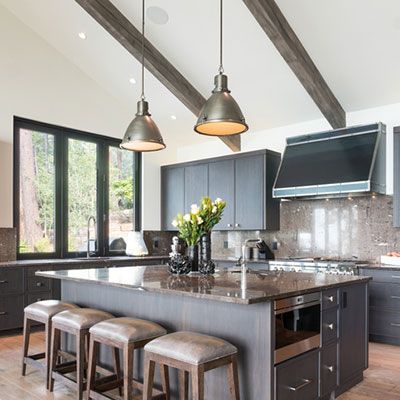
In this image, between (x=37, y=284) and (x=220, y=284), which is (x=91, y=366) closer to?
(x=220, y=284)

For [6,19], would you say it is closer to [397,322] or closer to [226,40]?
[226,40]

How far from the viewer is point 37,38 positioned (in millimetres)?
6133

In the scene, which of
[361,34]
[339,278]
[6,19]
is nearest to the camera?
[339,278]

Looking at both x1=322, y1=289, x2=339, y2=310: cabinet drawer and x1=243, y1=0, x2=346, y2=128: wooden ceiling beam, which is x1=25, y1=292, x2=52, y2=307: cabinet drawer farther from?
x1=243, y1=0, x2=346, y2=128: wooden ceiling beam

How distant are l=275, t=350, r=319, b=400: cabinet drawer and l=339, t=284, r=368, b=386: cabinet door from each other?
0.45 meters

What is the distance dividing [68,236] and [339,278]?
4.28 meters

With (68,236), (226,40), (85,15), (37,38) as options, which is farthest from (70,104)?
(226,40)

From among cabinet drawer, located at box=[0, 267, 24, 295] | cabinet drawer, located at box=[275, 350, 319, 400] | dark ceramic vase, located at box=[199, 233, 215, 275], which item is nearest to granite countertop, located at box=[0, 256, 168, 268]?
cabinet drawer, located at box=[0, 267, 24, 295]

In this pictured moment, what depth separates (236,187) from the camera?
6598mm

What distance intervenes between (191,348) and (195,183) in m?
4.93

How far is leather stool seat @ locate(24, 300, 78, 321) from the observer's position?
11.5ft

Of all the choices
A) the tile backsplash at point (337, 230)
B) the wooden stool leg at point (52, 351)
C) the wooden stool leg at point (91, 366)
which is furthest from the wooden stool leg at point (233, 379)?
the tile backsplash at point (337, 230)

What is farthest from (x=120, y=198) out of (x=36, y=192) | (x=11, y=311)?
(x=11, y=311)

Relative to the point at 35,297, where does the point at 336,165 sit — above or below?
above
